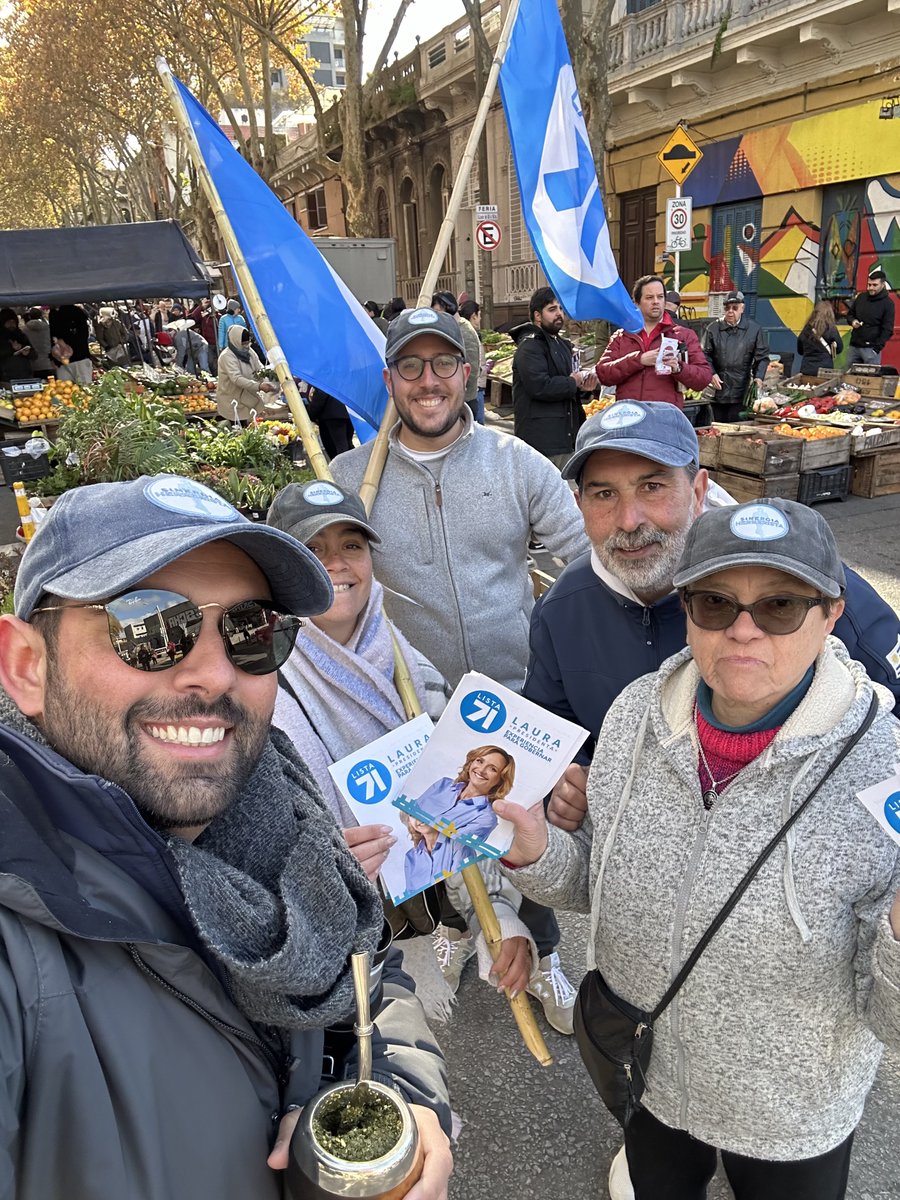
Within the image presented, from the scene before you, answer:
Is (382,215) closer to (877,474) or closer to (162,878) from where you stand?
(877,474)

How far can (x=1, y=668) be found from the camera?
3.49 ft

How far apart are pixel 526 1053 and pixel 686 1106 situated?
1.22 metres

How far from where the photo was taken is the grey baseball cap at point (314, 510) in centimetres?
214

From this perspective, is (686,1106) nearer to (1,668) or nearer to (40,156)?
(1,668)

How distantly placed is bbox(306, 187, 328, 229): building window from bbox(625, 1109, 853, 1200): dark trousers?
1639 inches

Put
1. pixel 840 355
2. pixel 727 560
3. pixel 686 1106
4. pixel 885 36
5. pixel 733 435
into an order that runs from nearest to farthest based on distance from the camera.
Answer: pixel 727 560 < pixel 686 1106 < pixel 733 435 < pixel 885 36 < pixel 840 355

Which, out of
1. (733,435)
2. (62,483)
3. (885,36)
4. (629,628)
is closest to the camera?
(629,628)

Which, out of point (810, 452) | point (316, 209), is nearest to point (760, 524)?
point (810, 452)

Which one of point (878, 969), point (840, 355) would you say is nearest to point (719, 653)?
point (878, 969)

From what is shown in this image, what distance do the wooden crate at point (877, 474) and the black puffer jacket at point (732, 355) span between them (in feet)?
5.46

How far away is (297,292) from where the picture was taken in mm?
3438

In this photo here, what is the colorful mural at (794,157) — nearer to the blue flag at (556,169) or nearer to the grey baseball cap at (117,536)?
the blue flag at (556,169)

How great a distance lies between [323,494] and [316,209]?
42.2 m

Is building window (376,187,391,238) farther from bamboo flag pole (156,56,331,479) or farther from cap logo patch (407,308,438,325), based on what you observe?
cap logo patch (407,308,438,325)
